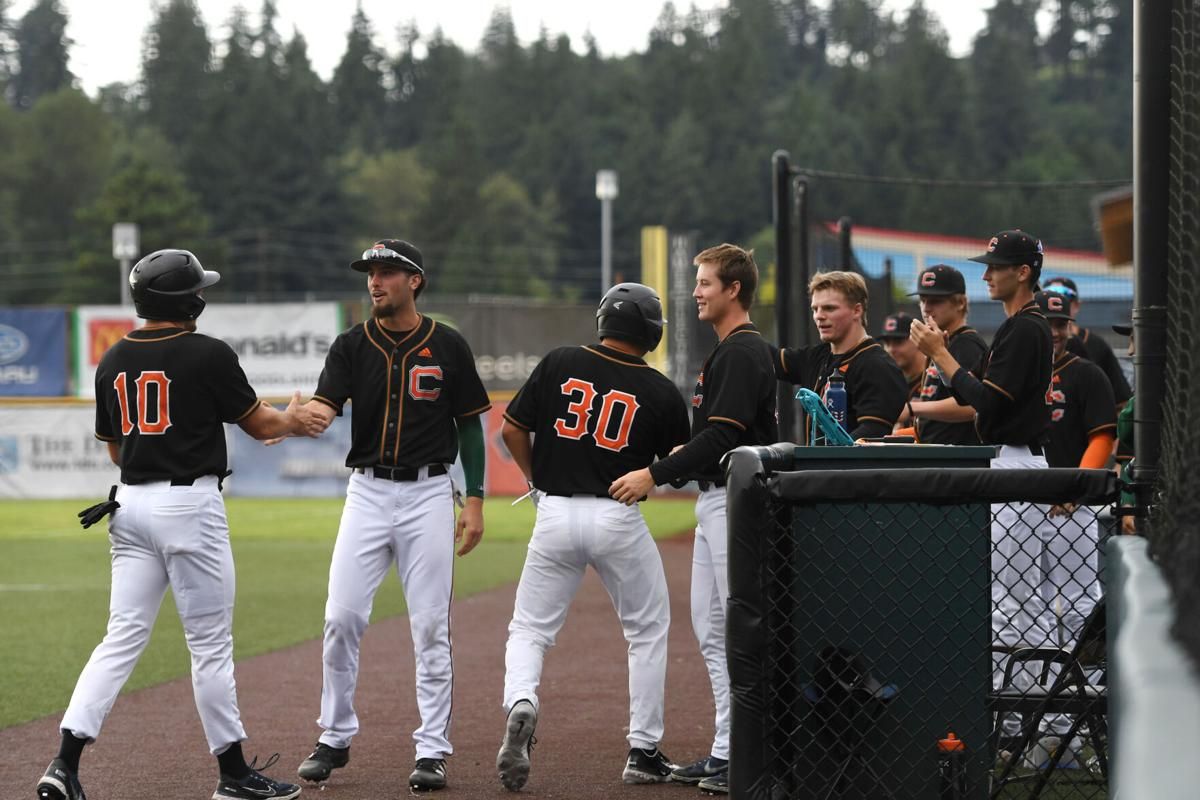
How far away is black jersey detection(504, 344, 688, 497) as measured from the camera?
6.17 m

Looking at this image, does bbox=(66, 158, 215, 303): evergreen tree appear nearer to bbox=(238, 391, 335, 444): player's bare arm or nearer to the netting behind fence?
bbox=(238, 391, 335, 444): player's bare arm

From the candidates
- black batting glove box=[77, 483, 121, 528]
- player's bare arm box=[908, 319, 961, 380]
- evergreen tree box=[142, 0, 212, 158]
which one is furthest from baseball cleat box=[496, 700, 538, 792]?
evergreen tree box=[142, 0, 212, 158]

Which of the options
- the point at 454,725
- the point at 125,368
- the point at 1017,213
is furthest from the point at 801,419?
the point at 1017,213

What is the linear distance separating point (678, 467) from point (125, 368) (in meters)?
2.04

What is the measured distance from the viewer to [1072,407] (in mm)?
7695

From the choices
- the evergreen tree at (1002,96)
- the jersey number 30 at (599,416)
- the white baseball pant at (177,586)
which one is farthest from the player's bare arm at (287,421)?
the evergreen tree at (1002,96)

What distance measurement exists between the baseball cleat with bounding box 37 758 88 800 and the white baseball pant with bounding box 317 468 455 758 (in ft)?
3.20

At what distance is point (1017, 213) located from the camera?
3238 inches

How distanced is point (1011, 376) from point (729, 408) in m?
1.16

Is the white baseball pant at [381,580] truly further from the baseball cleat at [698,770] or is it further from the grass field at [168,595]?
the grass field at [168,595]

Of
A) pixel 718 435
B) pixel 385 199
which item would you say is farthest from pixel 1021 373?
pixel 385 199

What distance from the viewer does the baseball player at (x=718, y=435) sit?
6023 mm

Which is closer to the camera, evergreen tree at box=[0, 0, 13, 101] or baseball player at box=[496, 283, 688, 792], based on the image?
baseball player at box=[496, 283, 688, 792]

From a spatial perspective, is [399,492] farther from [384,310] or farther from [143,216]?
[143,216]
